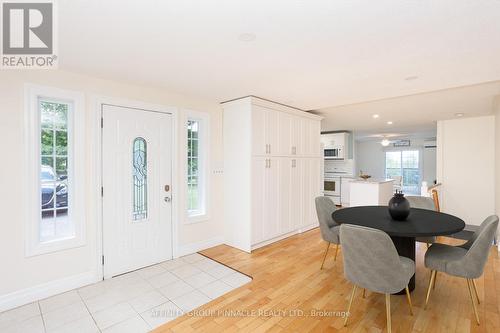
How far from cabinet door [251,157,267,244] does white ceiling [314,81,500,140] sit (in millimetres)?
1900

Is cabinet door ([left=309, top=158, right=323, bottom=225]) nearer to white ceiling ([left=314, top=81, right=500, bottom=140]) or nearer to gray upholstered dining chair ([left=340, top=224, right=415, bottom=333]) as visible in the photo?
white ceiling ([left=314, top=81, right=500, bottom=140])

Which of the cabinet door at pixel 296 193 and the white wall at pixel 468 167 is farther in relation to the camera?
the white wall at pixel 468 167

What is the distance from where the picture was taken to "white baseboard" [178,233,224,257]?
363 centimetres

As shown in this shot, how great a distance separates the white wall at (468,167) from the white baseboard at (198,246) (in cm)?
528

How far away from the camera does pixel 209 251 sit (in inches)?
150

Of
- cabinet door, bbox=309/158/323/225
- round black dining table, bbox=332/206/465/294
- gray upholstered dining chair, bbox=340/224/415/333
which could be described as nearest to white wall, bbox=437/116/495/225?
cabinet door, bbox=309/158/323/225

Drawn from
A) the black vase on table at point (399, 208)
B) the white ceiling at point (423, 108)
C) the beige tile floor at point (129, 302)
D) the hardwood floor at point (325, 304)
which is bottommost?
the beige tile floor at point (129, 302)

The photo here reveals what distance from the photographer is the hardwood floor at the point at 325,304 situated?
205 centimetres

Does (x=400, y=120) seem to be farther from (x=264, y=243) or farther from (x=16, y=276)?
(x=16, y=276)

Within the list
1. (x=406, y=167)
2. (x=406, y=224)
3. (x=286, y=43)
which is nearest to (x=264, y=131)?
(x=286, y=43)

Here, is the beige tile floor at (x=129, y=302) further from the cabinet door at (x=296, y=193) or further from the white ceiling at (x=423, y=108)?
the white ceiling at (x=423, y=108)

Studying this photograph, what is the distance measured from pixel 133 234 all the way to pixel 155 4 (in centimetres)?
264

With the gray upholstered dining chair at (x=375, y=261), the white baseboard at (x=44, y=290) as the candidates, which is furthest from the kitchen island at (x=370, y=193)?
the white baseboard at (x=44, y=290)

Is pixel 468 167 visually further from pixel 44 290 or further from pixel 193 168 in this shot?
pixel 44 290
